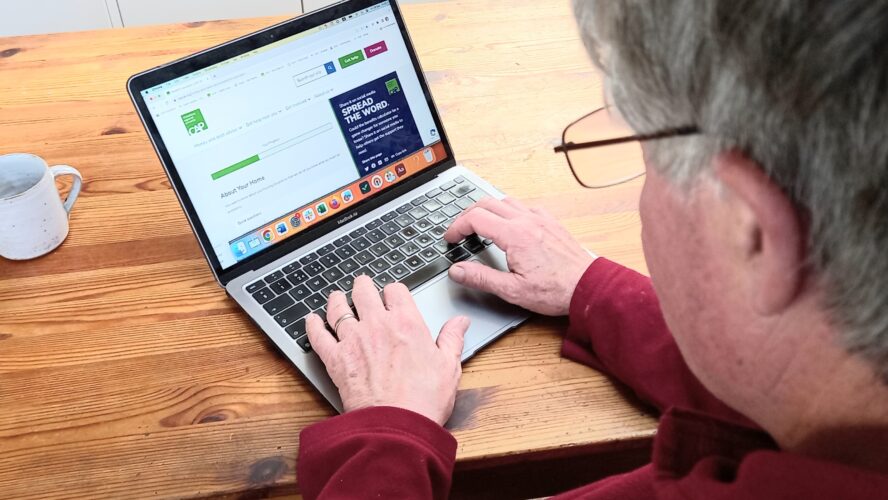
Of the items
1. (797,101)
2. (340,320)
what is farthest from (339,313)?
(797,101)

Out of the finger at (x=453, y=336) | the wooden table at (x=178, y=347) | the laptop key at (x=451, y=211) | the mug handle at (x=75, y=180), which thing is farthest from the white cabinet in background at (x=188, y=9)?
the finger at (x=453, y=336)

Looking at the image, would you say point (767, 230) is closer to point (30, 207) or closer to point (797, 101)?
point (797, 101)

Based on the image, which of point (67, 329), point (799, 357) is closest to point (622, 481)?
point (799, 357)

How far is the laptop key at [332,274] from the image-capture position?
88 cm

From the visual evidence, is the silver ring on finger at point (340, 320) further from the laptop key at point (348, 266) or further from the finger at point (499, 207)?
the finger at point (499, 207)

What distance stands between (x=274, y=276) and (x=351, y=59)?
29 cm

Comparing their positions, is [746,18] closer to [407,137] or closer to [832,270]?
[832,270]

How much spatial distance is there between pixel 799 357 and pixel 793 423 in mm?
73

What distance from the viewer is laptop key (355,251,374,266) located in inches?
35.7

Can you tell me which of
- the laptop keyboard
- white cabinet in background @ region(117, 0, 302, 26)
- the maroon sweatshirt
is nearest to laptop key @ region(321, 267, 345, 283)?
the laptop keyboard

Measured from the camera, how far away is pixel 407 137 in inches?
39.4

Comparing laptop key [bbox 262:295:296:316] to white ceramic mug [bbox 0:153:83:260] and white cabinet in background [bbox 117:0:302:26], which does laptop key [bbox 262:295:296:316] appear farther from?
white cabinet in background [bbox 117:0:302:26]

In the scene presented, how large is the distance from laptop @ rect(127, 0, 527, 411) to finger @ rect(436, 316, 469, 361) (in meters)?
0.02

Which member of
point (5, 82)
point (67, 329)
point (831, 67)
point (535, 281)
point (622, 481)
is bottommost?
point (622, 481)
